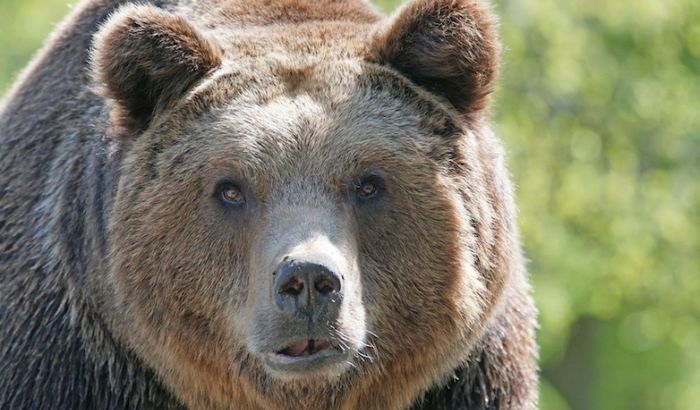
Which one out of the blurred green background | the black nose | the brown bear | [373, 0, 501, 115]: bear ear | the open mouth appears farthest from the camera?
the blurred green background

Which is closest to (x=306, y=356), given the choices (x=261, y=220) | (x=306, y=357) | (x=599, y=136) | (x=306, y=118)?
(x=306, y=357)

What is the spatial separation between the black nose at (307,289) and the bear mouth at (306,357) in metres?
0.17

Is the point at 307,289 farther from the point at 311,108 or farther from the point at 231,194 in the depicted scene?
the point at 311,108

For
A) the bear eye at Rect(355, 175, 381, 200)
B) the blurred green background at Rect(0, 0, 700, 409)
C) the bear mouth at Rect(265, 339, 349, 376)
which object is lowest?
the blurred green background at Rect(0, 0, 700, 409)

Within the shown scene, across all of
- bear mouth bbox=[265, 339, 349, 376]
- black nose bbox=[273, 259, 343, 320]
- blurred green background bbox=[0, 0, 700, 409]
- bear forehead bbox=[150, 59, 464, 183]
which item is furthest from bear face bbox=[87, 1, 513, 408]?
blurred green background bbox=[0, 0, 700, 409]

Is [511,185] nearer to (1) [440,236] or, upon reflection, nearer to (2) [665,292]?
(1) [440,236]

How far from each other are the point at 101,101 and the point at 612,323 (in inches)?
669

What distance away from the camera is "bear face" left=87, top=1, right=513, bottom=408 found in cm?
620

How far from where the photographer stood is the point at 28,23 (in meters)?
15.4

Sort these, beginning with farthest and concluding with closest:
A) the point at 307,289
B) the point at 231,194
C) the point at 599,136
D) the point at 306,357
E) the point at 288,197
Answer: the point at 599,136 < the point at 231,194 < the point at 288,197 < the point at 306,357 < the point at 307,289

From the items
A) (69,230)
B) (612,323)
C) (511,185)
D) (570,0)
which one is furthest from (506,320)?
(612,323)

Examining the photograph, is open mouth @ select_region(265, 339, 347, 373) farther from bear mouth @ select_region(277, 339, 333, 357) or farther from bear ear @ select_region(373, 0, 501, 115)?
bear ear @ select_region(373, 0, 501, 115)

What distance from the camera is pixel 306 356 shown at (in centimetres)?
586

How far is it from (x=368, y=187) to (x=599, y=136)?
32.5ft
